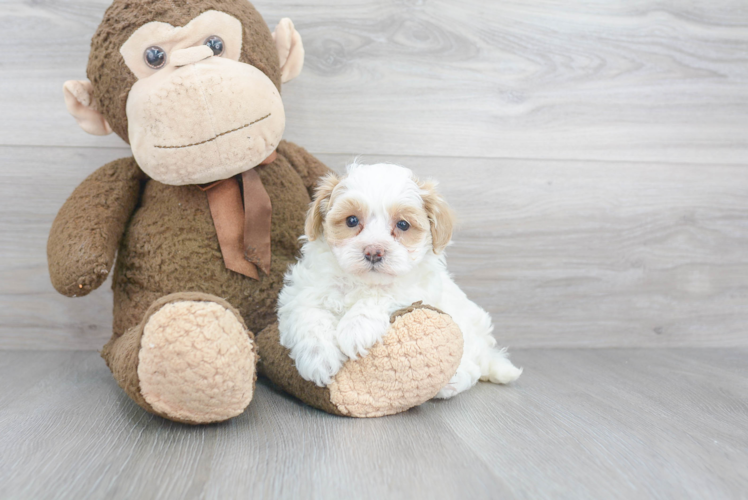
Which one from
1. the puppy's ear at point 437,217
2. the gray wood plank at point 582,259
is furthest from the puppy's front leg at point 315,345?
the gray wood plank at point 582,259

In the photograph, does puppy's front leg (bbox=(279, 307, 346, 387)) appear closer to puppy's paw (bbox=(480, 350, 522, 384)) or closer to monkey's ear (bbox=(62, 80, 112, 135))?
puppy's paw (bbox=(480, 350, 522, 384))

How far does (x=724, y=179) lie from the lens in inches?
61.8

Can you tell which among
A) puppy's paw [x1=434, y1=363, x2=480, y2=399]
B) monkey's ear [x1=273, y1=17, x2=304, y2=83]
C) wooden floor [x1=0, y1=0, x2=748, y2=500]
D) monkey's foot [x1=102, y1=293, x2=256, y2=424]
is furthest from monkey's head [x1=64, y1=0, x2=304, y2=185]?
puppy's paw [x1=434, y1=363, x2=480, y2=399]

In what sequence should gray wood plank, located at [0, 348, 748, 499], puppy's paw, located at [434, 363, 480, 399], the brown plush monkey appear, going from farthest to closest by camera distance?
puppy's paw, located at [434, 363, 480, 399]
the brown plush monkey
gray wood plank, located at [0, 348, 748, 499]

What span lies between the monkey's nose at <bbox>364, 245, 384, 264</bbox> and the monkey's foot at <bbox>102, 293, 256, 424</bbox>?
0.23 meters

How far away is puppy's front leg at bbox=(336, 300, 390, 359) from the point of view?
36.0 inches

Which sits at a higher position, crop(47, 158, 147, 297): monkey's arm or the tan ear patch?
the tan ear patch

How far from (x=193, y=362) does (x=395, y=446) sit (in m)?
0.33

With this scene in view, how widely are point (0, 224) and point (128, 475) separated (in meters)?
0.95

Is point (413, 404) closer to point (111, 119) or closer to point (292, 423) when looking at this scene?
point (292, 423)

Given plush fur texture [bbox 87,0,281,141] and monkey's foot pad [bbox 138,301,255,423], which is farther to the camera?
plush fur texture [bbox 87,0,281,141]

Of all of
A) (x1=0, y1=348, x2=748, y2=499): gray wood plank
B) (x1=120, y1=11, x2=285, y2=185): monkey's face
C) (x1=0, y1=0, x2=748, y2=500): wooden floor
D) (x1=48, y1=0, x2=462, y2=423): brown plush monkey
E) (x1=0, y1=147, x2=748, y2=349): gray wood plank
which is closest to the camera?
(x1=0, y1=348, x2=748, y2=499): gray wood plank

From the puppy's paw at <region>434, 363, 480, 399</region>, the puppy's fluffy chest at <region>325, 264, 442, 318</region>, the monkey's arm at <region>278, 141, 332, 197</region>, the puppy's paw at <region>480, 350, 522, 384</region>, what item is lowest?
the puppy's paw at <region>480, 350, 522, 384</region>

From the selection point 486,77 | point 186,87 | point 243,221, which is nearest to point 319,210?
point 243,221
